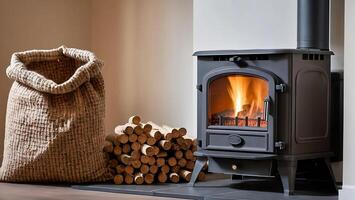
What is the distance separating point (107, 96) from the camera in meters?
5.49

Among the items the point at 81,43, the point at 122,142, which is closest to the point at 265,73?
the point at 122,142

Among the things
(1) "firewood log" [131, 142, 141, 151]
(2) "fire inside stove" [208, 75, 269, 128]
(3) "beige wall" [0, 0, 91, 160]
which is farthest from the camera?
(3) "beige wall" [0, 0, 91, 160]

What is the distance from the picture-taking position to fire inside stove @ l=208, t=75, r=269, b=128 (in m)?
3.91

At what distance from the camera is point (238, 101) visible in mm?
4000

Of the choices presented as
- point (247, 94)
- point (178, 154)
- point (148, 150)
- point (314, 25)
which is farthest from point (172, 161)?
point (314, 25)

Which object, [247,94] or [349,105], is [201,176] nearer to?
[247,94]

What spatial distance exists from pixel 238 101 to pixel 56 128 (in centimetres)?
97

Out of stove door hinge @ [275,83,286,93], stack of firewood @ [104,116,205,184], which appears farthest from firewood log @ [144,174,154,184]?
stove door hinge @ [275,83,286,93]

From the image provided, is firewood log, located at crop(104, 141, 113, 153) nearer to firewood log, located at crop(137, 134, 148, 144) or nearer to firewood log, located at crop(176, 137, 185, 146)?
firewood log, located at crop(137, 134, 148, 144)

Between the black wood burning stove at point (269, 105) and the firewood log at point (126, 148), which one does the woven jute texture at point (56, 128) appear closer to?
the firewood log at point (126, 148)

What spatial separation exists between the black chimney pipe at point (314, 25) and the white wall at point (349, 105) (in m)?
0.32

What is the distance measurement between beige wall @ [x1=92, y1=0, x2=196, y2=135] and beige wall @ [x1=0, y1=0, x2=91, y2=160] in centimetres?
11

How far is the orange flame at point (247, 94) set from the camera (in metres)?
3.91

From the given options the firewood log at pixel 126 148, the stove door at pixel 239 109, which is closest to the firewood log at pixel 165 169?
the firewood log at pixel 126 148
